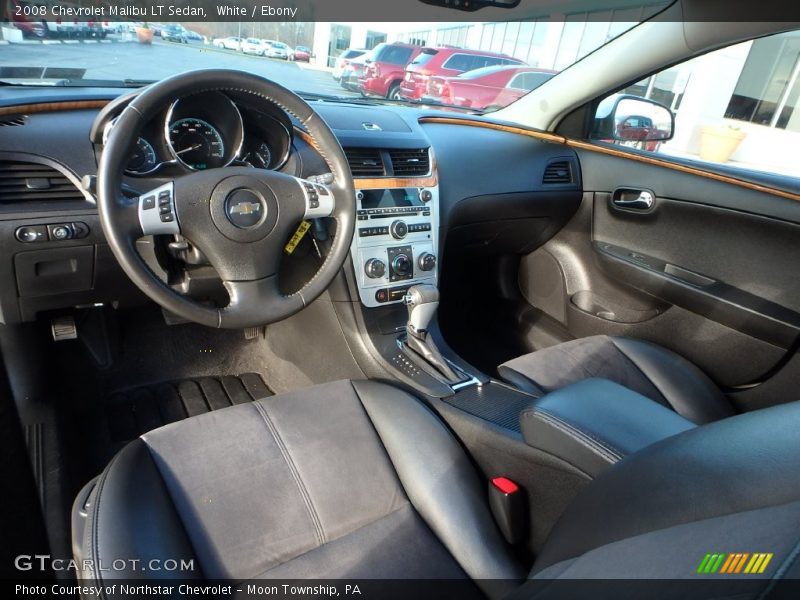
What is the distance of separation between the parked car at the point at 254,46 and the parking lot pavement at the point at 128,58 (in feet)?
0.07

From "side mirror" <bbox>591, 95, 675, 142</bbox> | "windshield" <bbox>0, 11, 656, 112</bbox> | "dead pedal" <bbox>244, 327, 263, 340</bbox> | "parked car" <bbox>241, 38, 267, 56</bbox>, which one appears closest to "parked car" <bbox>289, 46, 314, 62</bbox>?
"windshield" <bbox>0, 11, 656, 112</bbox>

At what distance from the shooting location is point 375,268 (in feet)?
5.79

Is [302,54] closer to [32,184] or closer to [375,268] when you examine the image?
[375,268]

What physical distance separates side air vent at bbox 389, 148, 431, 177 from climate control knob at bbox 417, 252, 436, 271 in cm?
28

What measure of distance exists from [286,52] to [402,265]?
0.76 metres

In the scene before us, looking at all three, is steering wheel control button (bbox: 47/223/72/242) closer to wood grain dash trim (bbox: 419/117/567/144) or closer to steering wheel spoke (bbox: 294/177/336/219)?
steering wheel spoke (bbox: 294/177/336/219)

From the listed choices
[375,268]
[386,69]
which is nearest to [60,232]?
[375,268]

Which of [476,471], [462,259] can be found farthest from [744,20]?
[476,471]

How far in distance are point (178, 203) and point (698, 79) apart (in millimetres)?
2985

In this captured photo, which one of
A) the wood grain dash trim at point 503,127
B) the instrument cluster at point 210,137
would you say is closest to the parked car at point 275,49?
the instrument cluster at point 210,137

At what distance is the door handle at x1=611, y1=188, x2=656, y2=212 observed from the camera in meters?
2.26

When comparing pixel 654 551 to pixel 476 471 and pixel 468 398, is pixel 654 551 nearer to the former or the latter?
pixel 476 471

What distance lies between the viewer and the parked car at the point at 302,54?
174 cm

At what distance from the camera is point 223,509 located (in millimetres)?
1160
